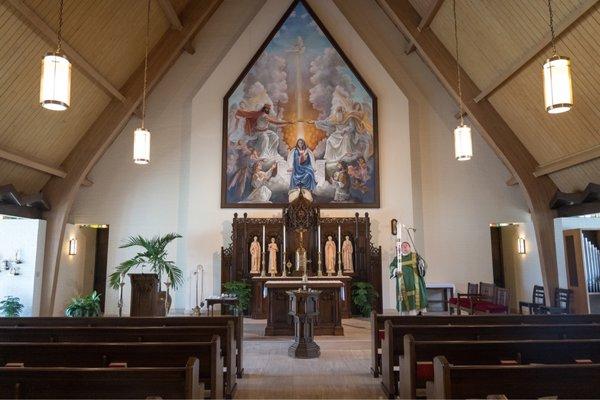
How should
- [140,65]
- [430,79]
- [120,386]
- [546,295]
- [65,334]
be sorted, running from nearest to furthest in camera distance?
[120,386], [65,334], [546,295], [140,65], [430,79]

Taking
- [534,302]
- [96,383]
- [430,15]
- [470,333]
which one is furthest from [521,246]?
[96,383]

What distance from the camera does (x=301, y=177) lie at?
11414 mm

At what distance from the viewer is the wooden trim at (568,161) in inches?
307

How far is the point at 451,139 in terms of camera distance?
11633 millimetres

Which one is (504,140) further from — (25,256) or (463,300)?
(25,256)

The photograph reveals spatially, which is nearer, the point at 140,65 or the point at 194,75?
the point at 140,65

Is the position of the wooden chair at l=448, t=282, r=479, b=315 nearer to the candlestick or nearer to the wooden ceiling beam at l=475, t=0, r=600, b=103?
the candlestick

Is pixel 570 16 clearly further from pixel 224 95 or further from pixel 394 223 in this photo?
pixel 224 95

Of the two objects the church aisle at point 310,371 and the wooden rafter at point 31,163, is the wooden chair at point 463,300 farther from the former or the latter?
the wooden rafter at point 31,163

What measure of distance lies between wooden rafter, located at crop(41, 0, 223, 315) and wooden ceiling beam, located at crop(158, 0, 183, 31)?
123mm

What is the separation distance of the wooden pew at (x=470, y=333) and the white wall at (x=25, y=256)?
8.05m

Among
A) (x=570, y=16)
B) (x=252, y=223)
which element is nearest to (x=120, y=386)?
(x=570, y=16)

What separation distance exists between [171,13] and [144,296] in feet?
19.8

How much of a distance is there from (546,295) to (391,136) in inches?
199
